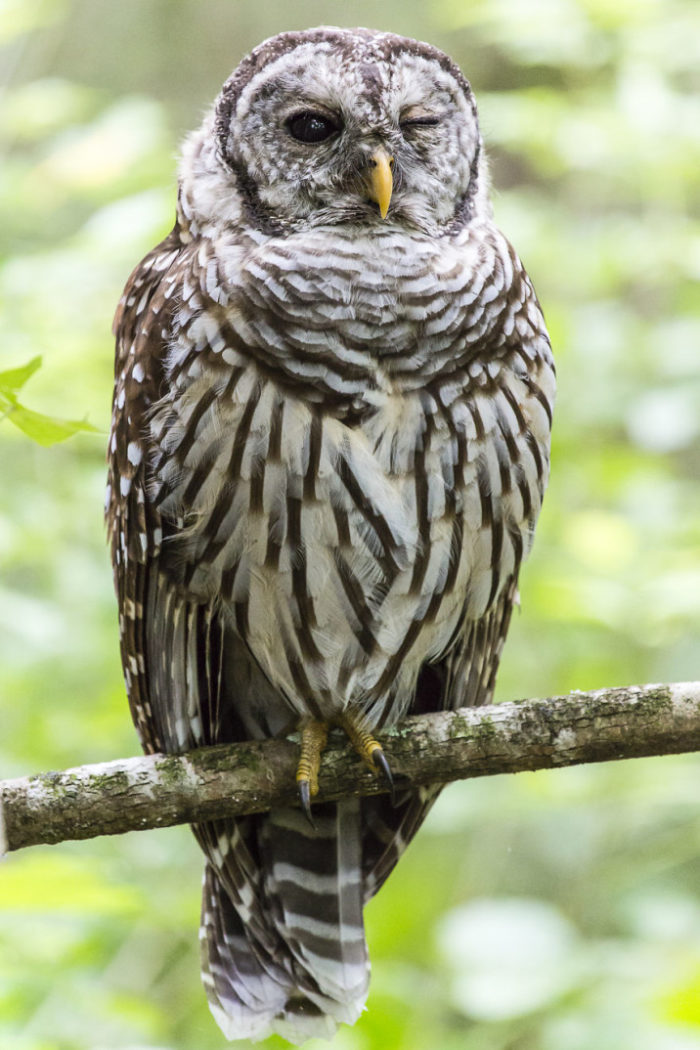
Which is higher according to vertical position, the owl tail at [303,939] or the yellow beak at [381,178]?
the yellow beak at [381,178]

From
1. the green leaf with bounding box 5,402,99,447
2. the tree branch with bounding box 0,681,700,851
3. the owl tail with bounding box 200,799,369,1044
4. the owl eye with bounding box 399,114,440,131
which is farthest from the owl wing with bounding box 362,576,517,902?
the green leaf with bounding box 5,402,99,447

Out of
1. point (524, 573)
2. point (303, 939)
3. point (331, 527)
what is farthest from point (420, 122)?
point (303, 939)

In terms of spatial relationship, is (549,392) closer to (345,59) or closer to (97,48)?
(345,59)

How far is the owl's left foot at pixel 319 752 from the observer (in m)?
2.38

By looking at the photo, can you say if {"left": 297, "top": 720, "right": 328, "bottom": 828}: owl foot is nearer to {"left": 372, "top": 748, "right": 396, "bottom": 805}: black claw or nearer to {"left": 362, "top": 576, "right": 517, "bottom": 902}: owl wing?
{"left": 372, "top": 748, "right": 396, "bottom": 805}: black claw

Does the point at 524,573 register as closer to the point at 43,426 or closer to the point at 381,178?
the point at 381,178

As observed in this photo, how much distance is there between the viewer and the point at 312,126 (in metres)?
2.39

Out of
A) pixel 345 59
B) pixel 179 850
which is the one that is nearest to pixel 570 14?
pixel 345 59

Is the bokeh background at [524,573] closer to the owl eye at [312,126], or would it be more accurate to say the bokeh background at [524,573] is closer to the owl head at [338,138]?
the owl head at [338,138]

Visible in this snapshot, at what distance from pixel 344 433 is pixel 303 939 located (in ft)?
4.16

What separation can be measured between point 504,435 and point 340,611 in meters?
0.50

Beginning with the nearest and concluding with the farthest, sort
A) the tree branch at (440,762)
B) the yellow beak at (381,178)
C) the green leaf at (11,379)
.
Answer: the green leaf at (11,379), the tree branch at (440,762), the yellow beak at (381,178)

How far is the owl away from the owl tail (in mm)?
273

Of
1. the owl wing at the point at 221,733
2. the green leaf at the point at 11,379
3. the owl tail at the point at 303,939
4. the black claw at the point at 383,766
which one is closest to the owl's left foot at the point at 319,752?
the black claw at the point at 383,766
